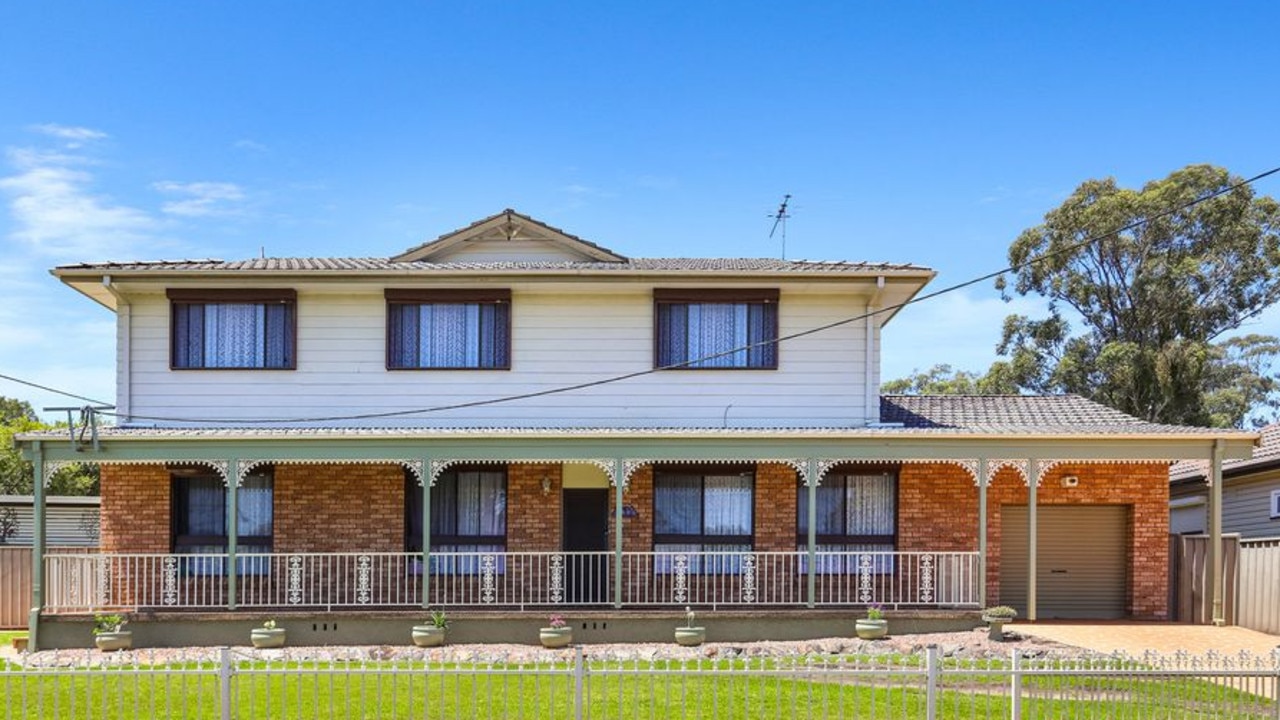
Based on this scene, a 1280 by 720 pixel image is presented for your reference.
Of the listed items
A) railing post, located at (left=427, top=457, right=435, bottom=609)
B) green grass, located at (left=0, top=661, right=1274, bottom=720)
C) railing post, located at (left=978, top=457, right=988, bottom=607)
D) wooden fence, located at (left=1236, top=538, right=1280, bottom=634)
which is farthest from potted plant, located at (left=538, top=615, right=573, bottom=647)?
wooden fence, located at (left=1236, top=538, right=1280, bottom=634)

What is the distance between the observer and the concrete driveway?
16.7 meters

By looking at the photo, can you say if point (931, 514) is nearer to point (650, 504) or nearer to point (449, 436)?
point (650, 504)

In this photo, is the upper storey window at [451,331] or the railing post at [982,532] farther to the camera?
the upper storey window at [451,331]

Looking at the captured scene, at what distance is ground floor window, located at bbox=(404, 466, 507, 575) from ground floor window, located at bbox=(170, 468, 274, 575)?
88.4 inches

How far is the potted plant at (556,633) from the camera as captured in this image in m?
17.7

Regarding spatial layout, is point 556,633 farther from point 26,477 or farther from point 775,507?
point 26,477

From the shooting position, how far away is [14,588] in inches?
842

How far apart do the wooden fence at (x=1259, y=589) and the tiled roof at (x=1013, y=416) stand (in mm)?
1956

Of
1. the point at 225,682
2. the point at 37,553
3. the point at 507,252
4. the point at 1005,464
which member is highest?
the point at 507,252

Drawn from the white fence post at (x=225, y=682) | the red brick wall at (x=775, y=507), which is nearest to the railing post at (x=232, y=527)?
the white fence post at (x=225, y=682)

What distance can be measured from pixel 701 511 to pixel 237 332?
811 centimetres

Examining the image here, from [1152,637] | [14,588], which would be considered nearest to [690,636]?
[1152,637]

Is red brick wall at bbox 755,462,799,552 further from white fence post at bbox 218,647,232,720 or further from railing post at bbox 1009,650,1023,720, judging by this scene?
white fence post at bbox 218,647,232,720

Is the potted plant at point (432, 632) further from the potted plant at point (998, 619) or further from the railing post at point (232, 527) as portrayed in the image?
the potted plant at point (998, 619)
